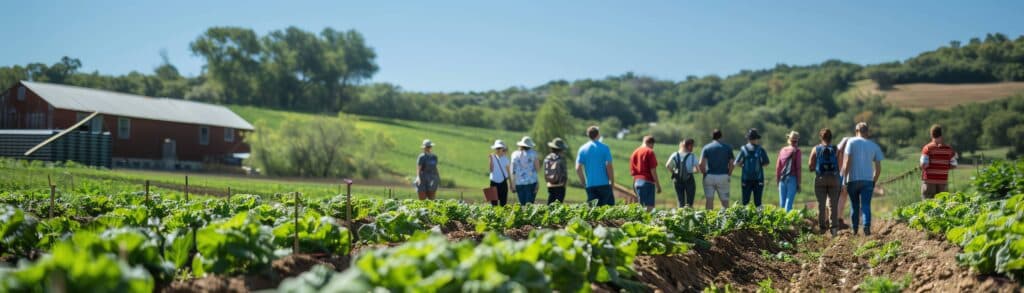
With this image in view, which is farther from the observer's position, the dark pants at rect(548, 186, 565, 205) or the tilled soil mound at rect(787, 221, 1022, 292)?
the dark pants at rect(548, 186, 565, 205)

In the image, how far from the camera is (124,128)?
46719 millimetres

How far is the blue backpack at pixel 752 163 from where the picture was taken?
1424cm

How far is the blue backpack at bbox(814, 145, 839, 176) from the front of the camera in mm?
12922

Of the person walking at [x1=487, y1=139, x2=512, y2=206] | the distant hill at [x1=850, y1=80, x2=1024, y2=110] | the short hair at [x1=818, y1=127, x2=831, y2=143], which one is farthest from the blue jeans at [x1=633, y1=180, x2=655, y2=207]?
the distant hill at [x1=850, y1=80, x2=1024, y2=110]

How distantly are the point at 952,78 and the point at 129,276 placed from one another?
10835cm

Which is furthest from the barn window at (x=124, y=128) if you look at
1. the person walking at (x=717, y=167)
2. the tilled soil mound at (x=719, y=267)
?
the tilled soil mound at (x=719, y=267)

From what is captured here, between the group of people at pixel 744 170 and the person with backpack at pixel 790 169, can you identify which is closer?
the group of people at pixel 744 170

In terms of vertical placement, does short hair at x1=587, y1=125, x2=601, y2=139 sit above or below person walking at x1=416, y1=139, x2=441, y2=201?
above

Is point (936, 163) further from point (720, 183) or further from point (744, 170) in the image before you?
point (720, 183)

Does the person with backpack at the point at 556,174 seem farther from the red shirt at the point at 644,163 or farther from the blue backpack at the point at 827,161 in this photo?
the blue backpack at the point at 827,161

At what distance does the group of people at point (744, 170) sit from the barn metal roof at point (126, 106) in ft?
121

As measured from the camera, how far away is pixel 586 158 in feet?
45.2

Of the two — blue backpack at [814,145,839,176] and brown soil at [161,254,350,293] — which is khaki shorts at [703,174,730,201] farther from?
brown soil at [161,254,350,293]

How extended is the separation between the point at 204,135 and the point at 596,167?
4311 cm
